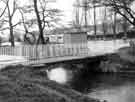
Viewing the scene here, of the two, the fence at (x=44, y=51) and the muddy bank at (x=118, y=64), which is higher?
the fence at (x=44, y=51)

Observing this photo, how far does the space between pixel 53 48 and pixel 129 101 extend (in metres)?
9.22

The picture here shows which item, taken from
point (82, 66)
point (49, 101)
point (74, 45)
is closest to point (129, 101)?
point (49, 101)

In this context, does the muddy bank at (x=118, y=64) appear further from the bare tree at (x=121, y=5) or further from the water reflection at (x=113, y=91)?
the bare tree at (x=121, y=5)

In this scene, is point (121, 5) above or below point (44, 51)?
above

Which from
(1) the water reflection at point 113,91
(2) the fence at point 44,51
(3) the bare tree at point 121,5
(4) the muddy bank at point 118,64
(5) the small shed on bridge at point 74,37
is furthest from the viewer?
(3) the bare tree at point 121,5

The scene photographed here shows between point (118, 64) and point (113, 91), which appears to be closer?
point (113, 91)

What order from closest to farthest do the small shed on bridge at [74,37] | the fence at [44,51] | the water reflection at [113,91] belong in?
the water reflection at [113,91] < the fence at [44,51] < the small shed on bridge at [74,37]

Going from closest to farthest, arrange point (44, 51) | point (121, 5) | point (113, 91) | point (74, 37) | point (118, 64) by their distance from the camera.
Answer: point (113, 91)
point (44, 51)
point (74, 37)
point (118, 64)
point (121, 5)

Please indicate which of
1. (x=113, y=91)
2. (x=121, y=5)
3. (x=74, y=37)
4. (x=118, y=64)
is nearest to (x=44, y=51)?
(x=74, y=37)

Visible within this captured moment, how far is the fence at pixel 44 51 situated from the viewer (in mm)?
20000

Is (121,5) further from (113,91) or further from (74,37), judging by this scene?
(113,91)

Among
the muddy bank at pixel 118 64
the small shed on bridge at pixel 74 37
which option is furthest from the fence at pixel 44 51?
the muddy bank at pixel 118 64

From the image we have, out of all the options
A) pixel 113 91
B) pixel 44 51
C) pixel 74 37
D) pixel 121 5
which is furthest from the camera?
pixel 121 5

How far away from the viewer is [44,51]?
2067 cm
